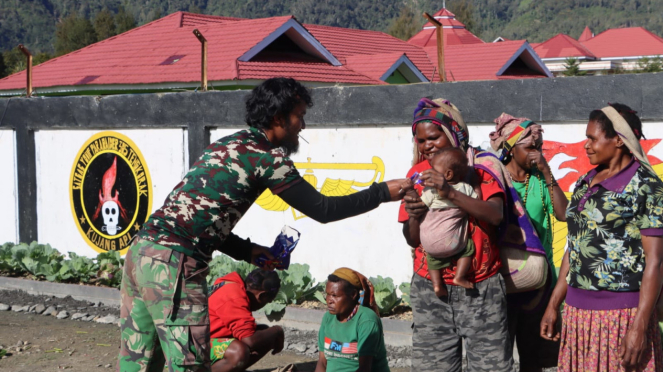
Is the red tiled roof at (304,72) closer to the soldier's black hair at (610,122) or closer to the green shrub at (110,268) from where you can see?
the green shrub at (110,268)

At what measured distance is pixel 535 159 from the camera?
3.94 meters

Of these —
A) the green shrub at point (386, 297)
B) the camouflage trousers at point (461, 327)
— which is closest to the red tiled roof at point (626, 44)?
the green shrub at point (386, 297)

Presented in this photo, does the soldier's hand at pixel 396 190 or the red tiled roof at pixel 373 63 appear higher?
the red tiled roof at pixel 373 63

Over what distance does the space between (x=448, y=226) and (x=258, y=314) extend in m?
3.77

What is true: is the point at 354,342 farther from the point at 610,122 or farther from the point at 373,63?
the point at 373,63

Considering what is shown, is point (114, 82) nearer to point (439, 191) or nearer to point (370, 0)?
point (439, 191)

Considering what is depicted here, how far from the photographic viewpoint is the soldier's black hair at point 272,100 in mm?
3434

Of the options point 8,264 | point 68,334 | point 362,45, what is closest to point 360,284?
point 68,334

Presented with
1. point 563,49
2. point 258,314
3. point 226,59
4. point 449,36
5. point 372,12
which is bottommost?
point 258,314

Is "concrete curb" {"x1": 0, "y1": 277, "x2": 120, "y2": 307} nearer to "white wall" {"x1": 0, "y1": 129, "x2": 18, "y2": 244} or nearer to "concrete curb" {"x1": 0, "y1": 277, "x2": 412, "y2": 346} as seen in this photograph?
"concrete curb" {"x1": 0, "y1": 277, "x2": 412, "y2": 346}

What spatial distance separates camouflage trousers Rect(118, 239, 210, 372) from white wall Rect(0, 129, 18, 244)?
7.13 metres

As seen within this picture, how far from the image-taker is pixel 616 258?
10.6ft

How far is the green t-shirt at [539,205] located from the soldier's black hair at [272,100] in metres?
1.31

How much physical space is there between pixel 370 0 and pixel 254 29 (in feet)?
300
